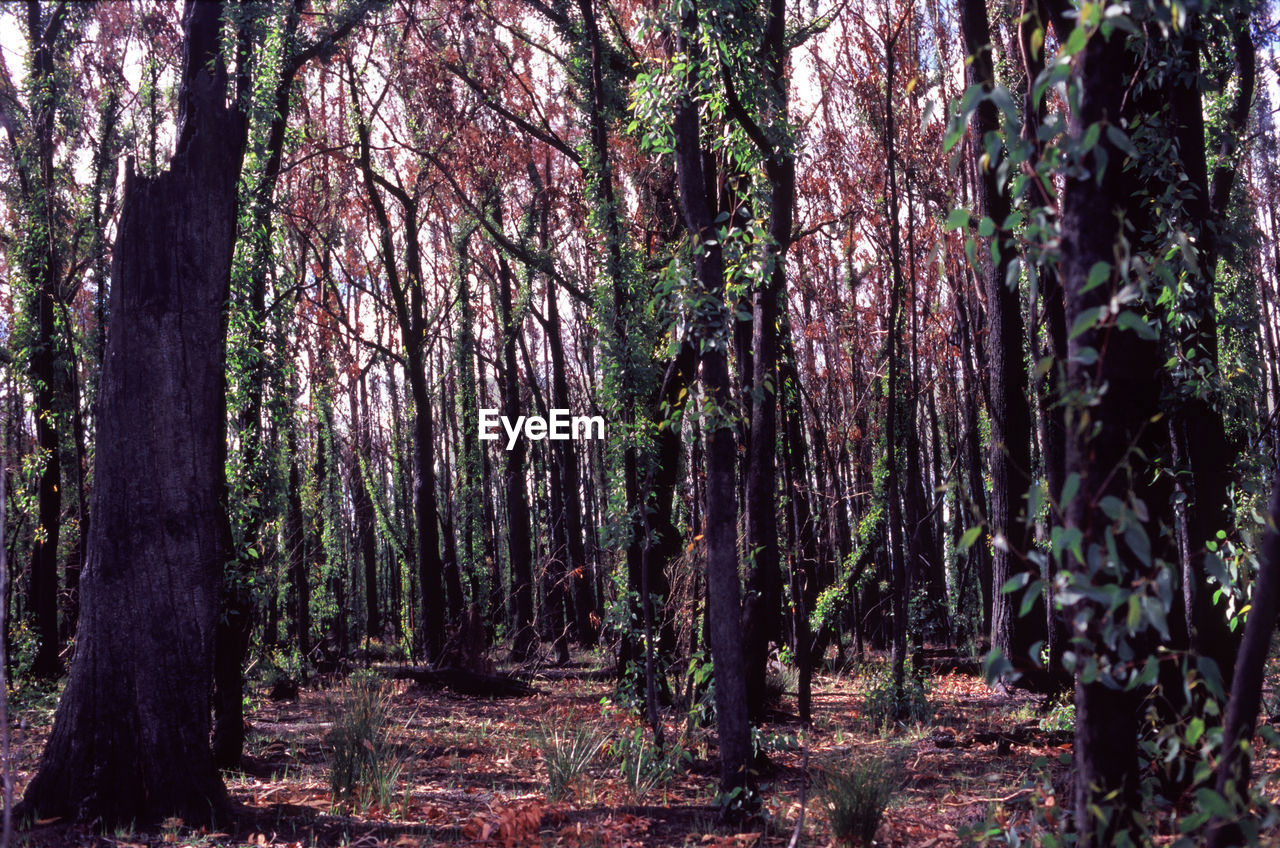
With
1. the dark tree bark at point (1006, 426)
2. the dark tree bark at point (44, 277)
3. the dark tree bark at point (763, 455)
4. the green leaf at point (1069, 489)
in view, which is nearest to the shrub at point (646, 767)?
the dark tree bark at point (763, 455)

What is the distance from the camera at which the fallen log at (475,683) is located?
1427 cm

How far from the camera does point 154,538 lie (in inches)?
216

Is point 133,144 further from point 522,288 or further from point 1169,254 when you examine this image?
point 1169,254

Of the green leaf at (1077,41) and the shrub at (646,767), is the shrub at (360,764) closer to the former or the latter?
the shrub at (646,767)

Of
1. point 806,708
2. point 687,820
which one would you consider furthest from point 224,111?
point 806,708

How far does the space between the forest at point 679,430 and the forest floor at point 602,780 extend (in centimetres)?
6

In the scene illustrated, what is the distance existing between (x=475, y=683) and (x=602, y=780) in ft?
25.4

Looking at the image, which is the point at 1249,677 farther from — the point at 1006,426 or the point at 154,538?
the point at 1006,426

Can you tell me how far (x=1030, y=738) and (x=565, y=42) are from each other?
9526mm

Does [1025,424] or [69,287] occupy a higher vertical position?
[69,287]

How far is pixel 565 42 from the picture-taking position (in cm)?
1171

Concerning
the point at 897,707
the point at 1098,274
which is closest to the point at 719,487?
the point at 1098,274

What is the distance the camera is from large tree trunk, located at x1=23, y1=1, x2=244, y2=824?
5.29 meters

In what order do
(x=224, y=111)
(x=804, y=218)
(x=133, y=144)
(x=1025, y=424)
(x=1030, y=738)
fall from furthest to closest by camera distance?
(x=804, y=218), (x=133, y=144), (x=1025, y=424), (x=1030, y=738), (x=224, y=111)
